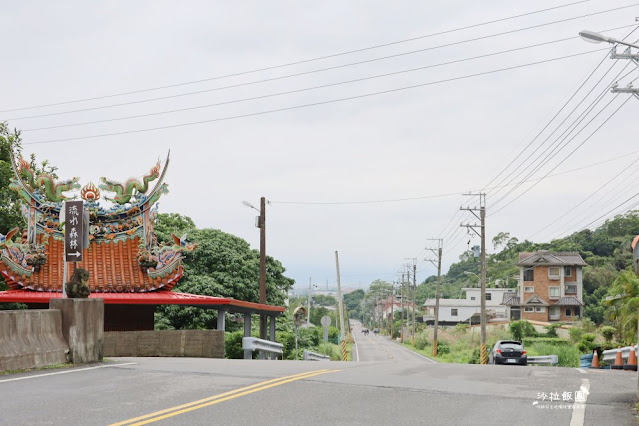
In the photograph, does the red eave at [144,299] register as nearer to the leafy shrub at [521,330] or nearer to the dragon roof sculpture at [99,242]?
the dragon roof sculpture at [99,242]

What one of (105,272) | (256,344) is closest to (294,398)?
(256,344)

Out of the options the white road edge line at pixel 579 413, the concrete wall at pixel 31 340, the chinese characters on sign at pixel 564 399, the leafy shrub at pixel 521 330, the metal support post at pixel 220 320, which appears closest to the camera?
the white road edge line at pixel 579 413

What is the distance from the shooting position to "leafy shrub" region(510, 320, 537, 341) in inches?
2783

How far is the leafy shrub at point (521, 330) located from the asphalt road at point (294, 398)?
5662 centimetres

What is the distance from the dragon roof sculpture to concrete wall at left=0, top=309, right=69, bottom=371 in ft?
49.6

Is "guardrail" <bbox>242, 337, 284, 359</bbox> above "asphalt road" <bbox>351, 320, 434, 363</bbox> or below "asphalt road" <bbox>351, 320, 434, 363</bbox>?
above

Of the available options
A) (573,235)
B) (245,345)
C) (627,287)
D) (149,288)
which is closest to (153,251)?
(149,288)

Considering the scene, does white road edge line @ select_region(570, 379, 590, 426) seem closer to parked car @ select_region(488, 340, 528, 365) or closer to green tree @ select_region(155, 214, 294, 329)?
parked car @ select_region(488, 340, 528, 365)

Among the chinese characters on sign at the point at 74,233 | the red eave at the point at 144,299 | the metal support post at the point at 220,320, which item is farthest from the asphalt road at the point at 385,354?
the chinese characters on sign at the point at 74,233

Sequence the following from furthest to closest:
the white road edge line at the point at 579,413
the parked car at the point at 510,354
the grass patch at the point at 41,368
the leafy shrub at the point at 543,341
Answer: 1. the leafy shrub at the point at 543,341
2. the parked car at the point at 510,354
3. the grass patch at the point at 41,368
4. the white road edge line at the point at 579,413

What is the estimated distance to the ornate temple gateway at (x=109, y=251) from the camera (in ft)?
100

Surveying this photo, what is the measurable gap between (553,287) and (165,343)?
6969cm

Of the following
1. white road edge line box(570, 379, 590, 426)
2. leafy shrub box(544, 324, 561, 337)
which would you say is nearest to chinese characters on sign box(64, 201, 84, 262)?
white road edge line box(570, 379, 590, 426)

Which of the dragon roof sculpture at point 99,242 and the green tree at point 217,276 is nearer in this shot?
the dragon roof sculpture at point 99,242
